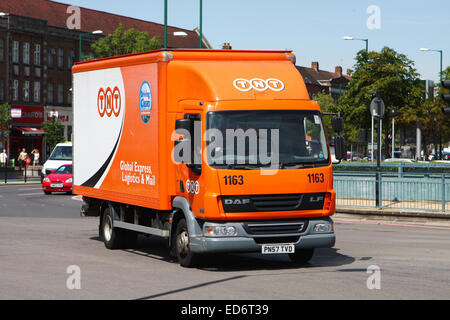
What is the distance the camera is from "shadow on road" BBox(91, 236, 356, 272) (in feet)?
42.8

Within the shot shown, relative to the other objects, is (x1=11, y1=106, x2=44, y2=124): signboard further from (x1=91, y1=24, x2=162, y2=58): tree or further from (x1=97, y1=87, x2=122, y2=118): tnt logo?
(x1=97, y1=87, x2=122, y2=118): tnt logo

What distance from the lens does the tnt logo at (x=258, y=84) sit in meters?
12.7

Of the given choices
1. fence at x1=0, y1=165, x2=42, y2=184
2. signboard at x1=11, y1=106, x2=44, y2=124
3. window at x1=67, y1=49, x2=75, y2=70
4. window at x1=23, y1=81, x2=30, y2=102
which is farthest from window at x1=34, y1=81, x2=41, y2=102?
fence at x1=0, y1=165, x2=42, y2=184

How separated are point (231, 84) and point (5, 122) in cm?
5561

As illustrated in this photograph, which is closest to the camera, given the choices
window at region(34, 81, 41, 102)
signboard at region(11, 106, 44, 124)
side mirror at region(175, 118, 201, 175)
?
side mirror at region(175, 118, 201, 175)

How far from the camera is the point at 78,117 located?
16688 mm

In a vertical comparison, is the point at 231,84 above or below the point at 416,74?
below

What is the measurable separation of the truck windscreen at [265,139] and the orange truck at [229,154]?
0.01 meters

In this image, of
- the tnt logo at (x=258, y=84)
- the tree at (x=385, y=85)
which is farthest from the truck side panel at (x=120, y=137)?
the tree at (x=385, y=85)

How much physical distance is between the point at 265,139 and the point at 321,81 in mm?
144421

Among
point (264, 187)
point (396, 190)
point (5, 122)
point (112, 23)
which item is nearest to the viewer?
point (264, 187)

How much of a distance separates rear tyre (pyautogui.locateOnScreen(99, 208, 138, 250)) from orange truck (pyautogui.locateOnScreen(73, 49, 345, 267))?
1441mm

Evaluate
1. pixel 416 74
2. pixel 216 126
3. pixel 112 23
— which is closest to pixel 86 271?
pixel 216 126
